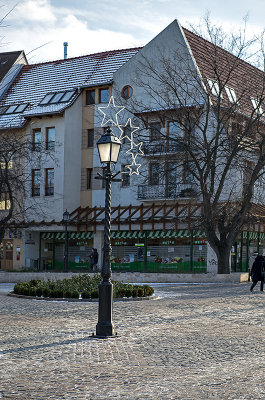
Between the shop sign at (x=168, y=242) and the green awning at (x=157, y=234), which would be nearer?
the green awning at (x=157, y=234)

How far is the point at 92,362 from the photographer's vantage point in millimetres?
9852

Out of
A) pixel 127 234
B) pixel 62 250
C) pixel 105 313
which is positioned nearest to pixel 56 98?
pixel 62 250

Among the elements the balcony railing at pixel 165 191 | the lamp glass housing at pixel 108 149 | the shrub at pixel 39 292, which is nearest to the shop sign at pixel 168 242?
the balcony railing at pixel 165 191

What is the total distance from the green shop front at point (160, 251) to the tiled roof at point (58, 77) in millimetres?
10448

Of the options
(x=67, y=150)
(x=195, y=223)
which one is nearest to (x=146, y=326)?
(x=195, y=223)

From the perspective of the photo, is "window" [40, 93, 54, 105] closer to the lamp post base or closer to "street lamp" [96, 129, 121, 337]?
"street lamp" [96, 129, 121, 337]

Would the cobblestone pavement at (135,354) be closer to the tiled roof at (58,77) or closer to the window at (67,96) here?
the window at (67,96)

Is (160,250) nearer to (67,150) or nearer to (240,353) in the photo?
(67,150)

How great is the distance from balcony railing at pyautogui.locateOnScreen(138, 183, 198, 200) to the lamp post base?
27.6 m

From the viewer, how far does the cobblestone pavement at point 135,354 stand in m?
7.89

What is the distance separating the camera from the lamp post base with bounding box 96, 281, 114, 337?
42.0ft

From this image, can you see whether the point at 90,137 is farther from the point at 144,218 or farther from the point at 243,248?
the point at 243,248

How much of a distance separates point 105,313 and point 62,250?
38587 mm

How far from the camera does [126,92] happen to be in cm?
4819
